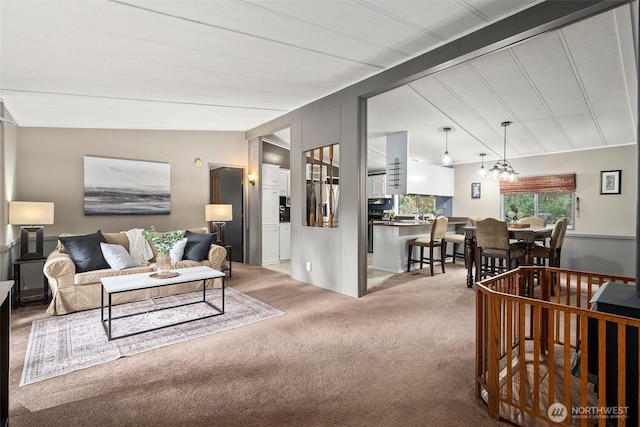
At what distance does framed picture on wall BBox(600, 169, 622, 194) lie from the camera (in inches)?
230

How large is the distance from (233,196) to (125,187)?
2164 millimetres

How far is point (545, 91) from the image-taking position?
3.91 metres

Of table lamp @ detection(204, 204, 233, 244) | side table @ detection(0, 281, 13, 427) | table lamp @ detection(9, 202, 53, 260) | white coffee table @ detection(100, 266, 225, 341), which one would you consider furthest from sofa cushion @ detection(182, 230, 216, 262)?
side table @ detection(0, 281, 13, 427)

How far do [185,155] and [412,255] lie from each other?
15.0ft

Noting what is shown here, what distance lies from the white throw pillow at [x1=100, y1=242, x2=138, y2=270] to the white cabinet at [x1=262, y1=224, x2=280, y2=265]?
9.01ft

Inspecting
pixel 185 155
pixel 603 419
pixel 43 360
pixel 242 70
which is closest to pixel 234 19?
pixel 242 70

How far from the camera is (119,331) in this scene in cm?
315

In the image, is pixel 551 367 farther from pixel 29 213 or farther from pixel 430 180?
pixel 430 180

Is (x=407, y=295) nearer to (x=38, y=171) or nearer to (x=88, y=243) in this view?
(x=88, y=243)

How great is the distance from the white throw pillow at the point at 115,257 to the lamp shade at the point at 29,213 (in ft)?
2.34

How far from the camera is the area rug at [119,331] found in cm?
254

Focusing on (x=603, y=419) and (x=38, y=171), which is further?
(x=38, y=171)

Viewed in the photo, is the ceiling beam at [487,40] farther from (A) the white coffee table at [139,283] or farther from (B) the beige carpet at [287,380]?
(A) the white coffee table at [139,283]

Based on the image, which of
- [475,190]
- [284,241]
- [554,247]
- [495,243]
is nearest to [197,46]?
[495,243]
